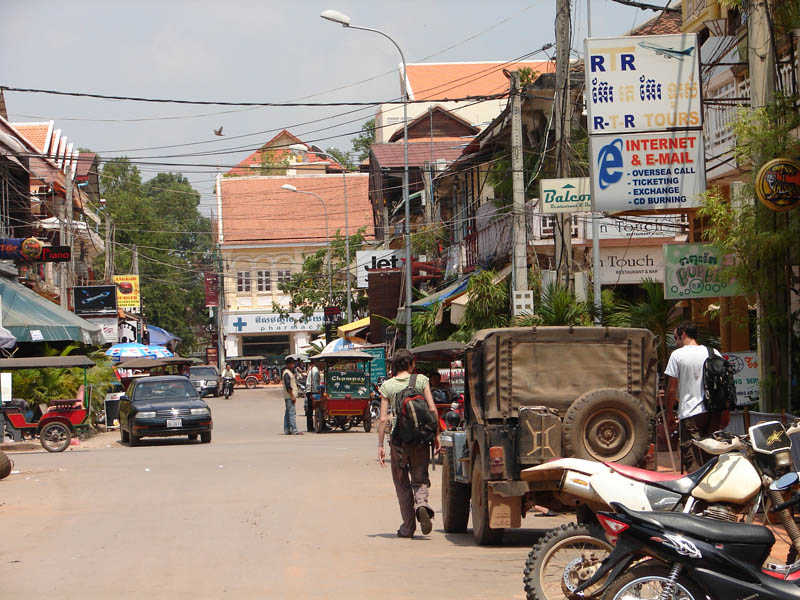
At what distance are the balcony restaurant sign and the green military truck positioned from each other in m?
5.14

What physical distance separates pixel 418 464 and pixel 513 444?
1363 millimetres

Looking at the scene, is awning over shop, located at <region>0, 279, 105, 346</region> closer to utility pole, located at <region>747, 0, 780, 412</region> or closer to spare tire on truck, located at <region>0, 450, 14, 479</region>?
spare tire on truck, located at <region>0, 450, 14, 479</region>

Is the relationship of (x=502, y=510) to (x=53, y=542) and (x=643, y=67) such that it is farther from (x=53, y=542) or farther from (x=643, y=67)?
(x=643, y=67)

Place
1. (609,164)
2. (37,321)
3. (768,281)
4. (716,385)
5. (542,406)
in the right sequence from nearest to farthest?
1. (542,406)
2. (716,385)
3. (768,281)
4. (609,164)
5. (37,321)

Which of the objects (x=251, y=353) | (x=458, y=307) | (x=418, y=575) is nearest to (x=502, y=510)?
(x=418, y=575)

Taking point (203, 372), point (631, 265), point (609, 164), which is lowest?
point (203, 372)

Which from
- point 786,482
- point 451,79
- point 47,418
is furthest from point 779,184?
point 451,79

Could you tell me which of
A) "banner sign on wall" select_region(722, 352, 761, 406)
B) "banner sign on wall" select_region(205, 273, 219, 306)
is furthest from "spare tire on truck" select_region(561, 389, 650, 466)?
"banner sign on wall" select_region(205, 273, 219, 306)

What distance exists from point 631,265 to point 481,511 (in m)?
22.8

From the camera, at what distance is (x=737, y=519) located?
266 inches

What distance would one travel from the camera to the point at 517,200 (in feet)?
72.6

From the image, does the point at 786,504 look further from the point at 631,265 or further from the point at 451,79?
the point at 451,79

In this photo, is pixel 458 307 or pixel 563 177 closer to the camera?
pixel 563 177

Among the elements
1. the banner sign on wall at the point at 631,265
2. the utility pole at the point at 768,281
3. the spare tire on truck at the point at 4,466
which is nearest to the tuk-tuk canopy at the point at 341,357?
the banner sign on wall at the point at 631,265
